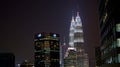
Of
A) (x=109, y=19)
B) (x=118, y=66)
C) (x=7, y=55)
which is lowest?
(x=118, y=66)

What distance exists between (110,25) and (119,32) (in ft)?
26.0

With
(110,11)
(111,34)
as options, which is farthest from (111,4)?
(111,34)

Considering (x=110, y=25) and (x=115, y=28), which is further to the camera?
(x=110, y=25)

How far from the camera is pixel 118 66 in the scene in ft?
301

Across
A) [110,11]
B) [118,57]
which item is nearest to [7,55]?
[118,57]

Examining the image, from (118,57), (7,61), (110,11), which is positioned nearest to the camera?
(7,61)

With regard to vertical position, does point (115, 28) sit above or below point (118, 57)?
above

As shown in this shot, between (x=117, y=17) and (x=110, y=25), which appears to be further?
(x=110, y=25)

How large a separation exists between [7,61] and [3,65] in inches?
33.4

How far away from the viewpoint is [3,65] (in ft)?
139

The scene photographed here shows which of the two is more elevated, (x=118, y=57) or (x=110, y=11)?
(x=110, y=11)

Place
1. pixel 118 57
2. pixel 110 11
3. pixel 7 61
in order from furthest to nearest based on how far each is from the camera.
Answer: pixel 110 11 < pixel 118 57 < pixel 7 61

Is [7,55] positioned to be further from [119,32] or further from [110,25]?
[110,25]

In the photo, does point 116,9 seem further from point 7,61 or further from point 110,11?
point 7,61
